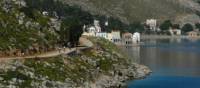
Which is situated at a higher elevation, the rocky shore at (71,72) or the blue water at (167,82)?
the rocky shore at (71,72)

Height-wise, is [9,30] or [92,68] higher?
[9,30]

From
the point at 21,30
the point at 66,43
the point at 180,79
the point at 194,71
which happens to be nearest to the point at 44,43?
the point at 21,30

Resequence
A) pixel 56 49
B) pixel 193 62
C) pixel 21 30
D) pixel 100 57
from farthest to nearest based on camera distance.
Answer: pixel 193 62 < pixel 100 57 < pixel 56 49 < pixel 21 30

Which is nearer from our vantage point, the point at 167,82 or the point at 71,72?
the point at 71,72

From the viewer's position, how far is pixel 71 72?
96.9m

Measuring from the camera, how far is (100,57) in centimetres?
12412

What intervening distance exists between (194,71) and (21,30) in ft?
200

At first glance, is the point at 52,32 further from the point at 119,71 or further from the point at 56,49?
the point at 119,71

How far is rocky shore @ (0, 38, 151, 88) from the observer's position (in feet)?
272

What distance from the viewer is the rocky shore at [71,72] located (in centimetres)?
8300

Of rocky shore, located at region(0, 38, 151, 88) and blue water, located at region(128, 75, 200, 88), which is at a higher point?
rocky shore, located at region(0, 38, 151, 88)

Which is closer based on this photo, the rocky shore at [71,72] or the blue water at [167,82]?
the rocky shore at [71,72]

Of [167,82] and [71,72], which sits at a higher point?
[71,72]

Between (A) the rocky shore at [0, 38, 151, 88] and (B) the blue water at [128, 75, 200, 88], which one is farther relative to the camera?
(B) the blue water at [128, 75, 200, 88]
